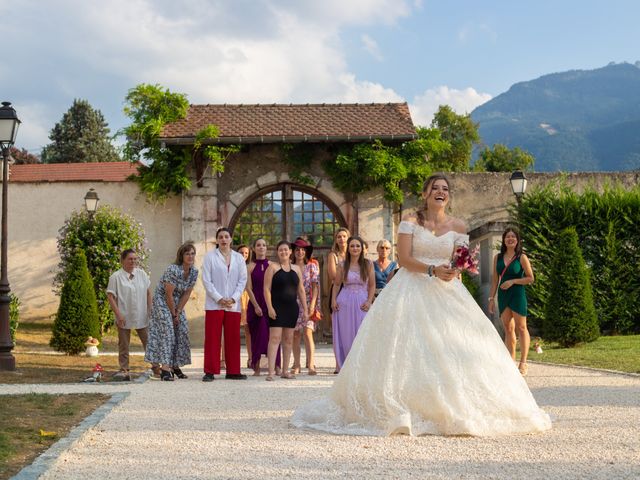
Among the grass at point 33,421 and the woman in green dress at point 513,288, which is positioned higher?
the woman in green dress at point 513,288

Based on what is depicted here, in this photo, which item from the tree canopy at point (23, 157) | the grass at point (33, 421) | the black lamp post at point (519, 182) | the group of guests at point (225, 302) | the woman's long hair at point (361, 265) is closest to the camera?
the grass at point (33, 421)

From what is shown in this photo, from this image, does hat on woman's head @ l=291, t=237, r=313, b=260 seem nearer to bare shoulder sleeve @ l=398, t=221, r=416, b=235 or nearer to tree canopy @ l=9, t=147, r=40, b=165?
bare shoulder sleeve @ l=398, t=221, r=416, b=235

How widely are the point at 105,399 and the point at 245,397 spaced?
1.38m

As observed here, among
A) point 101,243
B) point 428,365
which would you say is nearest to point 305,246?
point 428,365

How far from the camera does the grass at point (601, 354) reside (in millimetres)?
11203

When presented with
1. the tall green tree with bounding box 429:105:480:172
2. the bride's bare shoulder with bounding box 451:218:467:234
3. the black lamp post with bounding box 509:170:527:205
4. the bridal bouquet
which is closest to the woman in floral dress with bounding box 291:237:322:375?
the bride's bare shoulder with bounding box 451:218:467:234

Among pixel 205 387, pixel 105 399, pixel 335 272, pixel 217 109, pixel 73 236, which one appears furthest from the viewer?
pixel 217 109

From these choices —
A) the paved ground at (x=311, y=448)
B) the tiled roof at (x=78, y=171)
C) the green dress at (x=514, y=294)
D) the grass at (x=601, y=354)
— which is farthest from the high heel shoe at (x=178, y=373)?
the tiled roof at (x=78, y=171)

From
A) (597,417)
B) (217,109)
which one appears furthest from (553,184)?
(597,417)

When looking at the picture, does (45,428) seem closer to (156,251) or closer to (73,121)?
(156,251)

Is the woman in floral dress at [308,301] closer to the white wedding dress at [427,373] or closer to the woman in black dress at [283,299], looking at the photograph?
the woman in black dress at [283,299]

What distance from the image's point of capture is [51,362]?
42.0ft

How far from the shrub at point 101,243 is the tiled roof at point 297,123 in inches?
89.8

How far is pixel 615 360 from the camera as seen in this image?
38.3 feet
